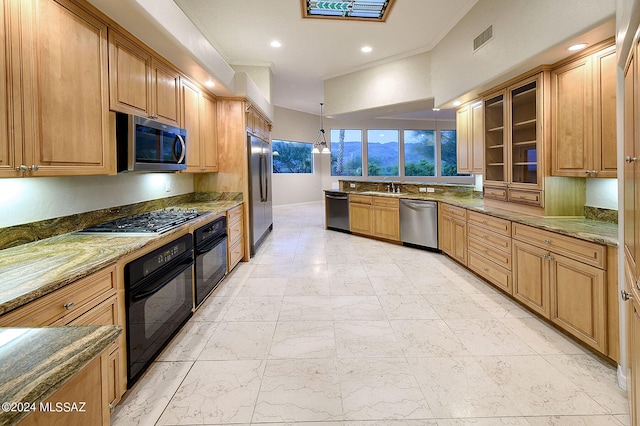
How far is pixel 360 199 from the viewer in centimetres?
667

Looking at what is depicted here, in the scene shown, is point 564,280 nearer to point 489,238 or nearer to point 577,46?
point 489,238

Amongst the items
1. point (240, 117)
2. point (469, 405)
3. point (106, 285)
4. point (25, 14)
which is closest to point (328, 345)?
point (469, 405)

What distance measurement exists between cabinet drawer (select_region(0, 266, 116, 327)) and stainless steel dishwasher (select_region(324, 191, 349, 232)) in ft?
18.0

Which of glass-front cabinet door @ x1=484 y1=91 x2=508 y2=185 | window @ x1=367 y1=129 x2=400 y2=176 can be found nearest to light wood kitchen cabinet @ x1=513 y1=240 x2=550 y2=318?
glass-front cabinet door @ x1=484 y1=91 x2=508 y2=185

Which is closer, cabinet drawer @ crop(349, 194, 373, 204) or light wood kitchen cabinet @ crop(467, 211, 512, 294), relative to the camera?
light wood kitchen cabinet @ crop(467, 211, 512, 294)

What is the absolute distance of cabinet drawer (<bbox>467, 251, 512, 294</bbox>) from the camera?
11.1 ft

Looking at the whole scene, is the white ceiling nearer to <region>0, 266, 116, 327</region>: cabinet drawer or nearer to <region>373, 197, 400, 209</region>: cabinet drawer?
<region>373, 197, 400, 209</region>: cabinet drawer

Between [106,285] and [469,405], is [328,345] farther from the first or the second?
[106,285]

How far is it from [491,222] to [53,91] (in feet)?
12.5

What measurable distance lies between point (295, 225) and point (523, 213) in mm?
5287

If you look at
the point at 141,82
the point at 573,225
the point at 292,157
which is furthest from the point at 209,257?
the point at 292,157

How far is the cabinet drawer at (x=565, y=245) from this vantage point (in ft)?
7.37

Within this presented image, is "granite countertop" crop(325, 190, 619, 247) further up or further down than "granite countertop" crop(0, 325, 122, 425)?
further up

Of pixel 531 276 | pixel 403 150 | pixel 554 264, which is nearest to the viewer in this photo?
pixel 554 264
